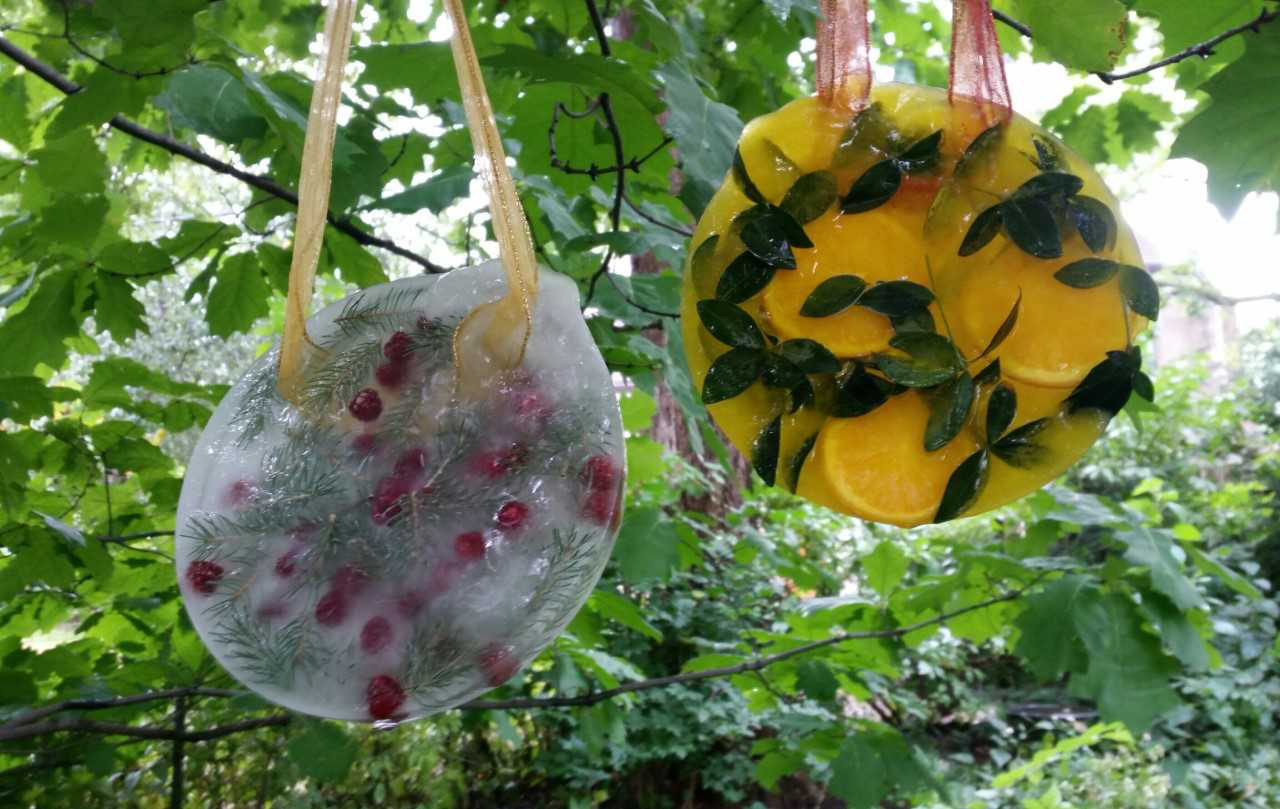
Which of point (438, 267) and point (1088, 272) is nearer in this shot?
point (1088, 272)

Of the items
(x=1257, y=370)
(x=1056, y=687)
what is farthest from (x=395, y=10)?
(x=1257, y=370)

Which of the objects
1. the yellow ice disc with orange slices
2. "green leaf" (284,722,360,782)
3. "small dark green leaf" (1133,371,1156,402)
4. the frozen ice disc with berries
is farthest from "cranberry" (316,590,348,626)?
"green leaf" (284,722,360,782)

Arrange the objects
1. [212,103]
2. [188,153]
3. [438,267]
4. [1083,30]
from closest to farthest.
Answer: [1083,30]
[212,103]
[188,153]
[438,267]

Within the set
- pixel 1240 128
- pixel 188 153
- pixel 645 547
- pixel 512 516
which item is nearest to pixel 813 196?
pixel 512 516

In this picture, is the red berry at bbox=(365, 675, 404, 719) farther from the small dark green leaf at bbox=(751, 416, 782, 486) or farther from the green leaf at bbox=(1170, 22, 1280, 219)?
the green leaf at bbox=(1170, 22, 1280, 219)

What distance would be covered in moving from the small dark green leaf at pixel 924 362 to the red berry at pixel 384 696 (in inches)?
11.7

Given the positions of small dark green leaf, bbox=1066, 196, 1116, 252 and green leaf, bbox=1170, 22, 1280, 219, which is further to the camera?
green leaf, bbox=1170, 22, 1280, 219

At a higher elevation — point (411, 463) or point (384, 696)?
point (411, 463)

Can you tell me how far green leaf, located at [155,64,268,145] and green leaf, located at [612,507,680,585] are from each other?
0.80 meters

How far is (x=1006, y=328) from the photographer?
49 centimetres

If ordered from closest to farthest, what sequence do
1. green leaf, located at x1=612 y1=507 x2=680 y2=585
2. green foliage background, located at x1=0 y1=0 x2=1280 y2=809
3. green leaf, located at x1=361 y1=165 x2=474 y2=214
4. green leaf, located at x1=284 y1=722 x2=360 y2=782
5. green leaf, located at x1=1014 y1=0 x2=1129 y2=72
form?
green leaf, located at x1=1014 y1=0 x2=1129 y2=72
green foliage background, located at x1=0 y1=0 x2=1280 y2=809
green leaf, located at x1=361 y1=165 x2=474 y2=214
green leaf, located at x1=284 y1=722 x2=360 y2=782
green leaf, located at x1=612 y1=507 x2=680 y2=585

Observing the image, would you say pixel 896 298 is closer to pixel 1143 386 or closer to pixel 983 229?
pixel 983 229

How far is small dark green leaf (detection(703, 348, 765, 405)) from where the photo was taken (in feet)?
1.72

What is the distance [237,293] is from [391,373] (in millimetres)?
1039
